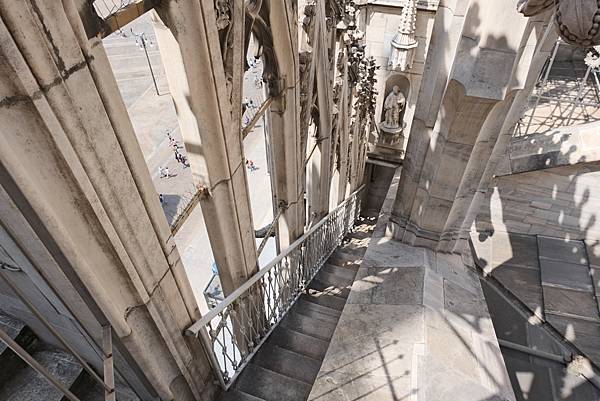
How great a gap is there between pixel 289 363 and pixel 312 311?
3.78ft

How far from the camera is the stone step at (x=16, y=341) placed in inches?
95.2

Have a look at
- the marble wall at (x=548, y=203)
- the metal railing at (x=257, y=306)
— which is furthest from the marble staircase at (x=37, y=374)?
the marble wall at (x=548, y=203)

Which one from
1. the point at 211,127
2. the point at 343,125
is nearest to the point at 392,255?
the point at 343,125

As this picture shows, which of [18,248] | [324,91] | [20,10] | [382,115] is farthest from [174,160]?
[20,10]

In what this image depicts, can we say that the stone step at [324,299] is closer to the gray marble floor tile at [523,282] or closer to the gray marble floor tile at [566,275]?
the gray marble floor tile at [523,282]

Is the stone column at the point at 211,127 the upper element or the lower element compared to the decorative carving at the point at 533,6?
lower

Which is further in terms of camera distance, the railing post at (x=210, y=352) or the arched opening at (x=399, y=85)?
the arched opening at (x=399, y=85)

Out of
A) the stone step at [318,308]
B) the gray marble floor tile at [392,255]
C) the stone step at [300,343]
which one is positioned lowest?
the stone step at [318,308]

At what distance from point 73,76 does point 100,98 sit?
166 mm

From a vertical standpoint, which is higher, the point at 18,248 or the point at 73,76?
the point at 73,76

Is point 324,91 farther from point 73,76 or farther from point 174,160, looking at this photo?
point 174,160

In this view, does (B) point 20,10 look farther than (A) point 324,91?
No

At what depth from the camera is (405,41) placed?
31.9 ft

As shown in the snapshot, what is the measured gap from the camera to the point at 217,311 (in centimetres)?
305
